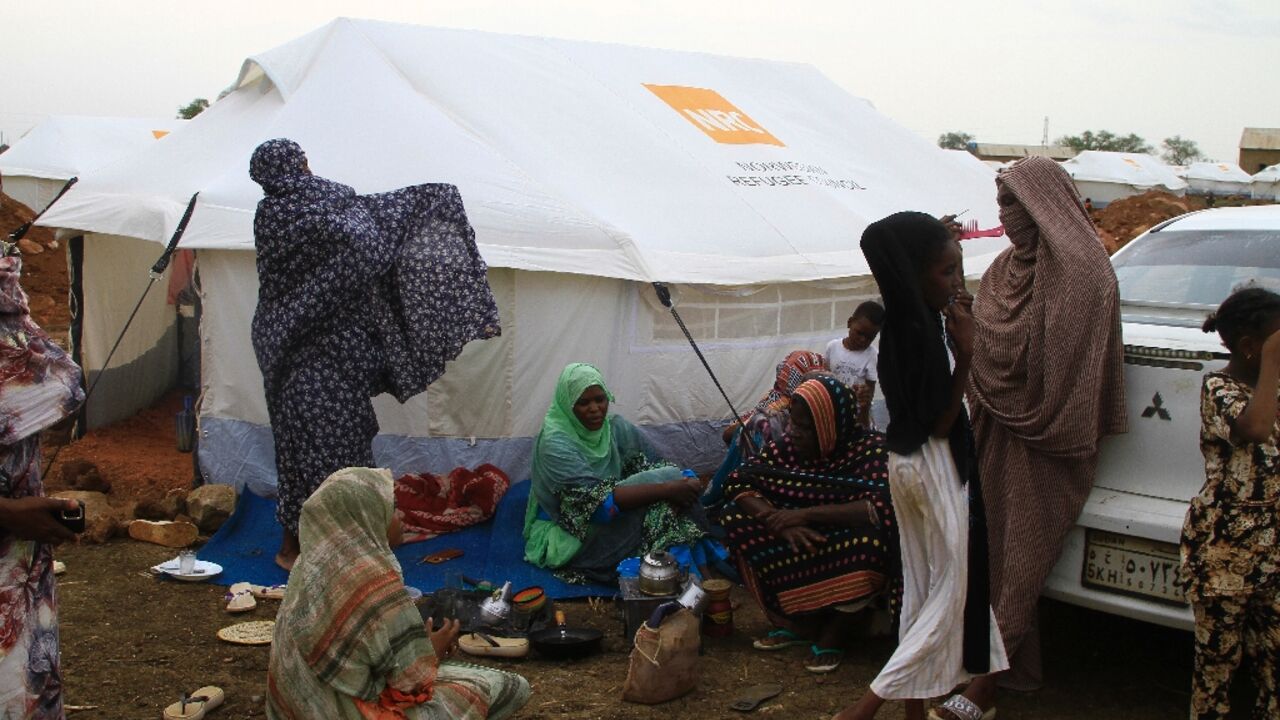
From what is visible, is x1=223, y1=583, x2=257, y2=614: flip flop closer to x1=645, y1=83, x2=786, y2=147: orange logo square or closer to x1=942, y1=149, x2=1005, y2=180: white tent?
x1=645, y1=83, x2=786, y2=147: orange logo square

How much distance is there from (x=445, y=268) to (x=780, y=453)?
1.78 m

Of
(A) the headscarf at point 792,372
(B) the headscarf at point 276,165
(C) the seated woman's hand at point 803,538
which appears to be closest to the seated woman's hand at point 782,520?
(C) the seated woman's hand at point 803,538

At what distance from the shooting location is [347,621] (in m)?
2.85

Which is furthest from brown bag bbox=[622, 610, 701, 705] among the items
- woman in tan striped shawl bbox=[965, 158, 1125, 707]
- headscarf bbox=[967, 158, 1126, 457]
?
headscarf bbox=[967, 158, 1126, 457]

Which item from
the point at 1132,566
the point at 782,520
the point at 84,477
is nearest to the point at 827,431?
the point at 782,520

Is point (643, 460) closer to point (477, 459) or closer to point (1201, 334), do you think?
point (477, 459)

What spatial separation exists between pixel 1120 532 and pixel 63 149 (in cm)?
2078

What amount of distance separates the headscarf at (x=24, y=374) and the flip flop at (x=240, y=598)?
2.33 m

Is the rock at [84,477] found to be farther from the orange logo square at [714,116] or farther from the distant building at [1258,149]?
Answer: the distant building at [1258,149]

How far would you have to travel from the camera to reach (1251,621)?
329 centimetres

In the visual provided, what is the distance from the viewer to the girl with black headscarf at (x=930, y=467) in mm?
3227

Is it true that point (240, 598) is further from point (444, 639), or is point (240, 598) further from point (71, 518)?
point (71, 518)

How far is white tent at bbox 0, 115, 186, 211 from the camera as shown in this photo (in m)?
19.9

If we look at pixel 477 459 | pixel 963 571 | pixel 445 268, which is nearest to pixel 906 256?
pixel 963 571
